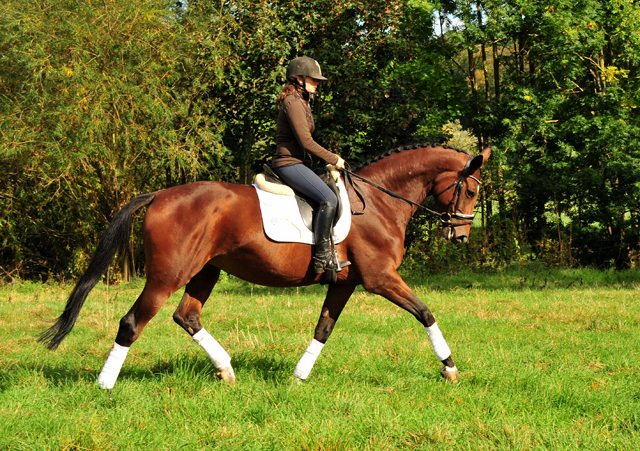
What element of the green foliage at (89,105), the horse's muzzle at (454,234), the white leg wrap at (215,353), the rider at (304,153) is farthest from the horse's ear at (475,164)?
the green foliage at (89,105)

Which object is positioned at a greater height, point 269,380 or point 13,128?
point 13,128

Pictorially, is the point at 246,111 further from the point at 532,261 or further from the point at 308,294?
the point at 532,261

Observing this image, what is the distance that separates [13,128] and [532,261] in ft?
44.1

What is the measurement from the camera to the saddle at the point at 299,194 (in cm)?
579

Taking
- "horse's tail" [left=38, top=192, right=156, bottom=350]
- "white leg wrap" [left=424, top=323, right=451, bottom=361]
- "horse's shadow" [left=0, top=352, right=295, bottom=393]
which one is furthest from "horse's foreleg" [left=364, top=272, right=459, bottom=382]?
"horse's tail" [left=38, top=192, right=156, bottom=350]

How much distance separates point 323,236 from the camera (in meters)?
5.68

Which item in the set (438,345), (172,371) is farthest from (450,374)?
(172,371)

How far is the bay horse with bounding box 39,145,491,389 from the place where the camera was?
5.46 metres

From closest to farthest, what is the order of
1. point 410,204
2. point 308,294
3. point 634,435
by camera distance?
point 634,435 < point 410,204 < point 308,294

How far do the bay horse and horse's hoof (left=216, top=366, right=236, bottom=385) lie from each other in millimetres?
14

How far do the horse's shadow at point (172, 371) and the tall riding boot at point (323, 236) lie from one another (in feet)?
3.88

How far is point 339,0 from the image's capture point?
15.6 meters

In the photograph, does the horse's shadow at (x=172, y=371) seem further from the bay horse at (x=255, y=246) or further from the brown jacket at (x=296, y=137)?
the brown jacket at (x=296, y=137)

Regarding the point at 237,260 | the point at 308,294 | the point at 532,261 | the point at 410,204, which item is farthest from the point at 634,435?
the point at 532,261
